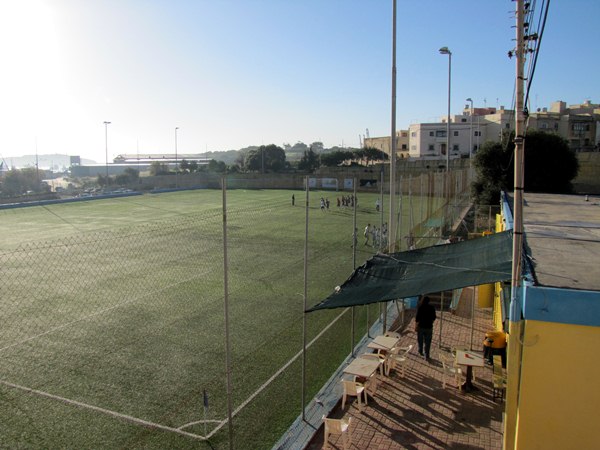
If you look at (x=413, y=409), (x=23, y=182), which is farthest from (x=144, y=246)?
(x=23, y=182)

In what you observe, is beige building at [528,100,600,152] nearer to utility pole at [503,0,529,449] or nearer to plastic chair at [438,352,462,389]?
plastic chair at [438,352,462,389]

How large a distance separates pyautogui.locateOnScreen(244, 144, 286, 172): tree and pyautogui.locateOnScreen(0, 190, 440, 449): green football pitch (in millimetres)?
58405

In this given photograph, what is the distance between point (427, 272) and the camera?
7809 millimetres

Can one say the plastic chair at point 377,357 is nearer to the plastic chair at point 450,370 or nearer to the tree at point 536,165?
the plastic chair at point 450,370

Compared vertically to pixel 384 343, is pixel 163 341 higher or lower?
lower

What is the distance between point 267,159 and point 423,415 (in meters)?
76.6

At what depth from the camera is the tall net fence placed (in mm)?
7629

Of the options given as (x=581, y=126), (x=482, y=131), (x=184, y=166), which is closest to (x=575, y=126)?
(x=581, y=126)

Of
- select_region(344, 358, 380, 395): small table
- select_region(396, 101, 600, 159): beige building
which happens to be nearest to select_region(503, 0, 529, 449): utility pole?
select_region(344, 358, 380, 395): small table

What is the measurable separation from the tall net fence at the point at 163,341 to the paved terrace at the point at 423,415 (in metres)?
1.14

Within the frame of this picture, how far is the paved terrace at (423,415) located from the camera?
23.2 ft

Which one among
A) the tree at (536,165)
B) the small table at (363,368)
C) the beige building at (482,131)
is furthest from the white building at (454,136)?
the small table at (363,368)

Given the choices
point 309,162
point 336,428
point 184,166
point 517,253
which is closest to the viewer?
point 517,253

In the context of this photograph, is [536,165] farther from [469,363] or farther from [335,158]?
[335,158]
